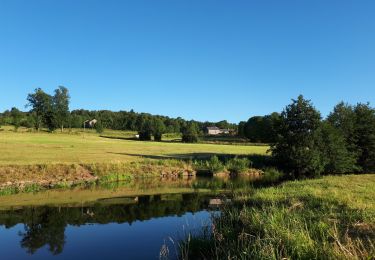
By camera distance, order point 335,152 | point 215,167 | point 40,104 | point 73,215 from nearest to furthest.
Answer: point 73,215 < point 335,152 < point 215,167 < point 40,104

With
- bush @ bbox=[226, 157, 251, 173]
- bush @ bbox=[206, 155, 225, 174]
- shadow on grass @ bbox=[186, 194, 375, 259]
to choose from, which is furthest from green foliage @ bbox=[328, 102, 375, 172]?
shadow on grass @ bbox=[186, 194, 375, 259]

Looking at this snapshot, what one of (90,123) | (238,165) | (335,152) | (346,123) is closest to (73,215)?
(238,165)

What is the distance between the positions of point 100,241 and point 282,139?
34097mm

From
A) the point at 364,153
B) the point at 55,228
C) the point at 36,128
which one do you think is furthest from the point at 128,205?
the point at 36,128

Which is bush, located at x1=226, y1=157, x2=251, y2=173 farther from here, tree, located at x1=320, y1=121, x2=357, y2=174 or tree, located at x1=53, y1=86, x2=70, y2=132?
tree, located at x1=53, y1=86, x2=70, y2=132

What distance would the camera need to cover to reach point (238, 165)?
5028cm

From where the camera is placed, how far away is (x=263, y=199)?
A: 56.7ft

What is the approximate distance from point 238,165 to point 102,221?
30668mm

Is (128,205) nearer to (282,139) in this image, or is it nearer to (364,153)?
(282,139)

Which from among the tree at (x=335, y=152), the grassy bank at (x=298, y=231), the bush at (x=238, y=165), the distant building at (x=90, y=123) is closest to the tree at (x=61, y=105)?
the distant building at (x=90, y=123)

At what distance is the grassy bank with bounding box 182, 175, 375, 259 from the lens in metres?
9.10

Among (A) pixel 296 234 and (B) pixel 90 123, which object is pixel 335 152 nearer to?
(A) pixel 296 234

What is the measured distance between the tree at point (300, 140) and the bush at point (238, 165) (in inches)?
188

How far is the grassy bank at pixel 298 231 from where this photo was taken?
910 centimetres
